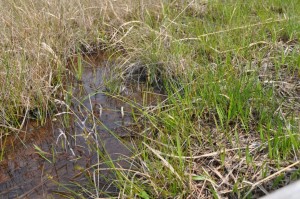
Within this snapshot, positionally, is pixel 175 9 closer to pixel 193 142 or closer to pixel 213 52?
pixel 213 52

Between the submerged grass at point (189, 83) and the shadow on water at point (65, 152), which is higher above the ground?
the submerged grass at point (189, 83)

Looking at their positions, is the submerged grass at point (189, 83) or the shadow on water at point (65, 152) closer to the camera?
the submerged grass at point (189, 83)

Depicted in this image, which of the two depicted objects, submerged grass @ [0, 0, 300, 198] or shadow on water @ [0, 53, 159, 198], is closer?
submerged grass @ [0, 0, 300, 198]

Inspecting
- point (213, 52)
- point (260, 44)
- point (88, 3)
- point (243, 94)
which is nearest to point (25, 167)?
point (243, 94)

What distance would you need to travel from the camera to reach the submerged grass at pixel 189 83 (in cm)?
136

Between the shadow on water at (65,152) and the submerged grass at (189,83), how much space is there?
0.21ft

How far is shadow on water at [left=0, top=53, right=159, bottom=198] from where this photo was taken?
155 centimetres

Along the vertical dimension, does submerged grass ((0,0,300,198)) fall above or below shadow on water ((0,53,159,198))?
above

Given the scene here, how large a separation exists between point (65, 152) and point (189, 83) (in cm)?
81

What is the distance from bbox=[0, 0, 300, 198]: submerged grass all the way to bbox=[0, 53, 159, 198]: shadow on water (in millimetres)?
64

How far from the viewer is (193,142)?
1.61m

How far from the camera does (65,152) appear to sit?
1.76 meters

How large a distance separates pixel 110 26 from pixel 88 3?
0.36 metres

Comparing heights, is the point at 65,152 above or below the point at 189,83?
below
